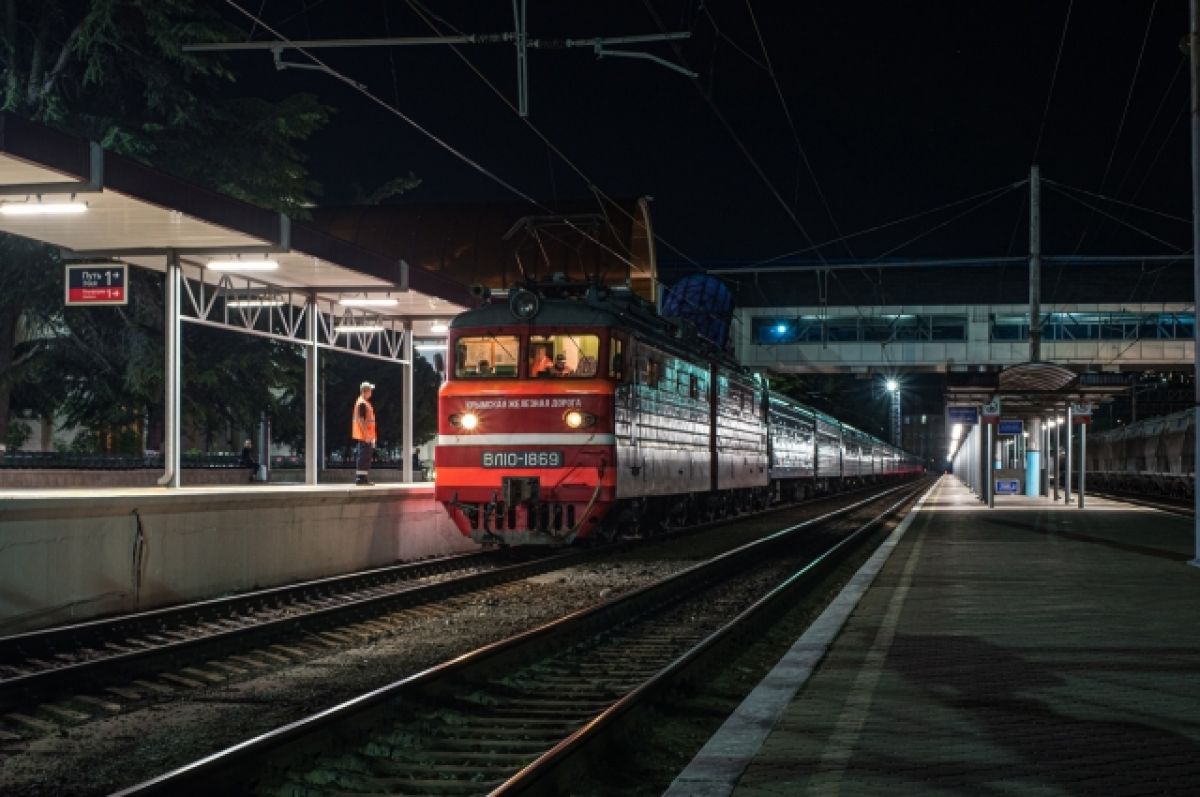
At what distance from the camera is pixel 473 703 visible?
844 cm

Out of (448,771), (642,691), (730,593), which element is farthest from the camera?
(730,593)

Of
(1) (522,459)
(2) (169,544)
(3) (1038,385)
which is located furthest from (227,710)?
(3) (1038,385)

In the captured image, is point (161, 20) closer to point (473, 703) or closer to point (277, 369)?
point (277, 369)

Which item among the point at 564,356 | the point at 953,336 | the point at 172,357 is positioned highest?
the point at 953,336

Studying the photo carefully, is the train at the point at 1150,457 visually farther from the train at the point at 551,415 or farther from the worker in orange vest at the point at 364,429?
the worker in orange vest at the point at 364,429

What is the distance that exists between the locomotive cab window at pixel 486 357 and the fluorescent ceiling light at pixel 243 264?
257 cm

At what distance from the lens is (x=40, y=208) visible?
1467 centimetres

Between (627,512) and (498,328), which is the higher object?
(498,328)

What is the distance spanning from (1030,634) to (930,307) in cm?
5233

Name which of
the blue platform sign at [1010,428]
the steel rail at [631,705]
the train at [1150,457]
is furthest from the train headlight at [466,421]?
the train at [1150,457]

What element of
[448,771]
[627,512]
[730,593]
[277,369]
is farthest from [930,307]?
[448,771]

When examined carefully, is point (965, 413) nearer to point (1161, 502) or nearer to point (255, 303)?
point (1161, 502)

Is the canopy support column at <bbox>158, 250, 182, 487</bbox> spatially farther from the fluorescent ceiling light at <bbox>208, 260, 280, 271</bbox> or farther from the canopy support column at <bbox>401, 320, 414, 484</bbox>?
the canopy support column at <bbox>401, 320, 414, 484</bbox>

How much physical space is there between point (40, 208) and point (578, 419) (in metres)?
6.68
